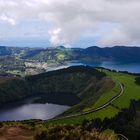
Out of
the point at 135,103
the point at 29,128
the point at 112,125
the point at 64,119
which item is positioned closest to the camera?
the point at 29,128

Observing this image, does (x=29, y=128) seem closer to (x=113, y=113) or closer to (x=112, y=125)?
(x=112, y=125)

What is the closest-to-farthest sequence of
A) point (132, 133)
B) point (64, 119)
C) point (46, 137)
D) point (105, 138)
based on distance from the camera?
point (105, 138)
point (46, 137)
point (132, 133)
point (64, 119)

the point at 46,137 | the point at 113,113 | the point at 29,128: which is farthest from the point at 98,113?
the point at 46,137

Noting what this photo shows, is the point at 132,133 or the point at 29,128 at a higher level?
the point at 29,128

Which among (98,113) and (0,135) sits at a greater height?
(0,135)

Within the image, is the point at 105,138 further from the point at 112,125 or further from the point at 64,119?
the point at 64,119

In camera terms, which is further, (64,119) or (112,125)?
(64,119)

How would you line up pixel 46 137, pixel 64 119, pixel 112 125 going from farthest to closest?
pixel 64 119 < pixel 112 125 < pixel 46 137

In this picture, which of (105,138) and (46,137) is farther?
(46,137)

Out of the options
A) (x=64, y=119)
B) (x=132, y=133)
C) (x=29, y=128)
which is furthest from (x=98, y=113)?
(x=29, y=128)
